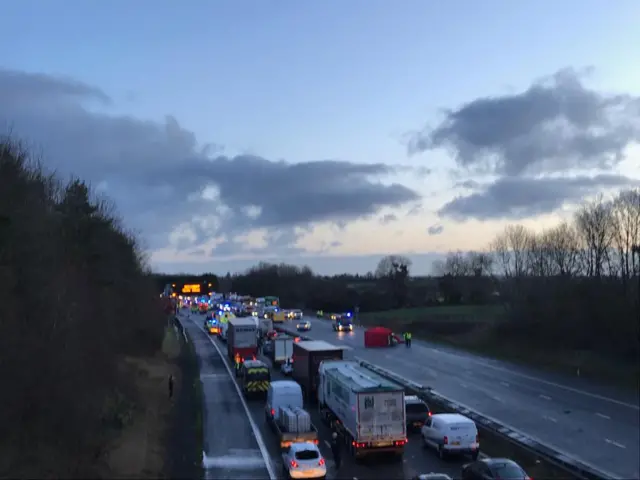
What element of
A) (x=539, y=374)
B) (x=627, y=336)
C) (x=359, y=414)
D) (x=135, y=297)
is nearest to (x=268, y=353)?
(x=135, y=297)

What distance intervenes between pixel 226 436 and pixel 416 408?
8214 mm

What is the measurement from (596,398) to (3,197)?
3135 cm

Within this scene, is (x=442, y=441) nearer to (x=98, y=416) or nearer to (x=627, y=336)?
(x=98, y=416)

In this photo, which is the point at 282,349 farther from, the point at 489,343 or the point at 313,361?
the point at 489,343

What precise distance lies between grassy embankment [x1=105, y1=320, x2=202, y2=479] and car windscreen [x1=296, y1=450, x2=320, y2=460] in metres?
3.47

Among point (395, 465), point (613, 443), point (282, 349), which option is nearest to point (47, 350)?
point (395, 465)

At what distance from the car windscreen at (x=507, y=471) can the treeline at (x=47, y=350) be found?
1154 cm

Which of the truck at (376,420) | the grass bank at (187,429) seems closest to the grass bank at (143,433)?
the grass bank at (187,429)

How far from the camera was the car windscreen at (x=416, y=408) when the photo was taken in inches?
1209

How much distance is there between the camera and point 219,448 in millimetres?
28000

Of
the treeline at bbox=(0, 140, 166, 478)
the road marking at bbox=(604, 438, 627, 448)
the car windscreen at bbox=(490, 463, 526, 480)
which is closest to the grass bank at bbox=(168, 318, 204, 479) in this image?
the treeline at bbox=(0, 140, 166, 478)

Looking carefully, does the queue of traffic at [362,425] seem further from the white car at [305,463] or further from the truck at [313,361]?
the truck at [313,361]

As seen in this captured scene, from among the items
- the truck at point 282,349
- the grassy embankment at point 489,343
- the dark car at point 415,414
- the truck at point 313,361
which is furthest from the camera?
the truck at point 282,349

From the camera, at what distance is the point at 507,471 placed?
1923 cm
